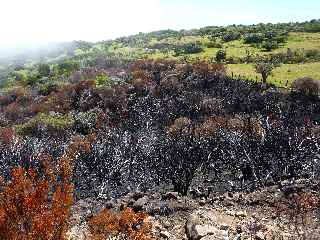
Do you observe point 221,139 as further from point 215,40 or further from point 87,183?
point 215,40

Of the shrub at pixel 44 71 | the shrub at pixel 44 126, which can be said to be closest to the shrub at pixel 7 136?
the shrub at pixel 44 126

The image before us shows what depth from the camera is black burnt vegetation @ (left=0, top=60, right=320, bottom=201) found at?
27.7 metres

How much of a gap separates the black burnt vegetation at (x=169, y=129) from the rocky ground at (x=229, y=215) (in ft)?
12.6

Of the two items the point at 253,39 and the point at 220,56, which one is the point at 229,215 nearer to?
the point at 220,56

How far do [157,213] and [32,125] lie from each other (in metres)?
30.0

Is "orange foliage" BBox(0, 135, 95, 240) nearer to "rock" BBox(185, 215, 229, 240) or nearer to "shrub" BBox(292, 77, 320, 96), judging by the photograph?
"rock" BBox(185, 215, 229, 240)

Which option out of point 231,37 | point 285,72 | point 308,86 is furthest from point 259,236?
point 231,37

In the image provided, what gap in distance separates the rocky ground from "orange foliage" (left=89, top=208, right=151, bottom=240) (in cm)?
74

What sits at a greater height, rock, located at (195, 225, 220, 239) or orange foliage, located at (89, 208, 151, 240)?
orange foliage, located at (89, 208, 151, 240)

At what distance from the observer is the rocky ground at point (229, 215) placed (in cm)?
1514

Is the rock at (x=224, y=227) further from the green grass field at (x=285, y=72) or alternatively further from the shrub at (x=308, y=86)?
the green grass field at (x=285, y=72)

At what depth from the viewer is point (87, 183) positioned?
29203 millimetres

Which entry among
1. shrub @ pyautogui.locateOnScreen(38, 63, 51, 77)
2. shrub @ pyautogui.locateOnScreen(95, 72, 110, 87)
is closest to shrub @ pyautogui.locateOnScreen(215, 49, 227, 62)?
shrub @ pyautogui.locateOnScreen(95, 72, 110, 87)

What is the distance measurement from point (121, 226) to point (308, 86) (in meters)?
30.8
